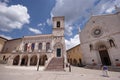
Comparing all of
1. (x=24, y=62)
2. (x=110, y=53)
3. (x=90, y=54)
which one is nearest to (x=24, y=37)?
(x=24, y=62)

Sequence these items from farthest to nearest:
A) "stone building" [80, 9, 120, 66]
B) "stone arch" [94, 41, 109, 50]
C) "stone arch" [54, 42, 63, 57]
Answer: "stone arch" [54, 42, 63, 57] → "stone arch" [94, 41, 109, 50] → "stone building" [80, 9, 120, 66]

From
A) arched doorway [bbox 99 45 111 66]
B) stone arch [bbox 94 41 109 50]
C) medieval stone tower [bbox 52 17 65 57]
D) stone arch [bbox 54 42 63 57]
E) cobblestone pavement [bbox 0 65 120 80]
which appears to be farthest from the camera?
medieval stone tower [bbox 52 17 65 57]

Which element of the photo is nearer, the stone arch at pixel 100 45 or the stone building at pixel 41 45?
the stone arch at pixel 100 45

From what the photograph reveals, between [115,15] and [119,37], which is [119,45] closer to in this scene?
[119,37]

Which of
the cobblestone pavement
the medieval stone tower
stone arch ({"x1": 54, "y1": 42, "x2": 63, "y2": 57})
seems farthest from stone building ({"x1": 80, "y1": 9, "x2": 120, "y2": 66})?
the cobblestone pavement

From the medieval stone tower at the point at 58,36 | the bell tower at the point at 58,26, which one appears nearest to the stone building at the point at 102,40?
the medieval stone tower at the point at 58,36

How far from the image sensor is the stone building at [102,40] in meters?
15.7

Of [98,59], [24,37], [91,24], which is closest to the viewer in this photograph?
[98,59]

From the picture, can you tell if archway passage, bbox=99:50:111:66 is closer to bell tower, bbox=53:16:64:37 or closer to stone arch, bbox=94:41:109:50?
stone arch, bbox=94:41:109:50

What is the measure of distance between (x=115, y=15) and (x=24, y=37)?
2401 centimetres

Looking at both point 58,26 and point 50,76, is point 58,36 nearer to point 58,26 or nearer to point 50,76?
point 58,26

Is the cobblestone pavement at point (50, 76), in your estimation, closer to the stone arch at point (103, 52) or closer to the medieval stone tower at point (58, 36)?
the stone arch at point (103, 52)

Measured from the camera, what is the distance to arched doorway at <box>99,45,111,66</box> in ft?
55.7

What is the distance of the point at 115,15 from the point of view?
17.0 meters
